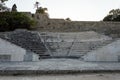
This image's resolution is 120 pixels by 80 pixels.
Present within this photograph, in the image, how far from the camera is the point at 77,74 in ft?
22.4

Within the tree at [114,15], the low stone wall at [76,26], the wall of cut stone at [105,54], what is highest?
the tree at [114,15]

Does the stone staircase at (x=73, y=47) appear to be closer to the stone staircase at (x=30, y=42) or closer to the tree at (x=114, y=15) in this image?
the stone staircase at (x=30, y=42)

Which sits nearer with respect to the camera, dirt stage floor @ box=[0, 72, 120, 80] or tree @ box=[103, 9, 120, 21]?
dirt stage floor @ box=[0, 72, 120, 80]

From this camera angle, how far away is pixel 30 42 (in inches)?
511

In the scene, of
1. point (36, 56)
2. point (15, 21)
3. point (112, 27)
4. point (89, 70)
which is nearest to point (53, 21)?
point (15, 21)

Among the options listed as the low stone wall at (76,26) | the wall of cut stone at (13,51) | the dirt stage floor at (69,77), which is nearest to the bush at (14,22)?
the low stone wall at (76,26)

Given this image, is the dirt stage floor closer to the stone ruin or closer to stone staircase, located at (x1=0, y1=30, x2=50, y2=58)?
the stone ruin

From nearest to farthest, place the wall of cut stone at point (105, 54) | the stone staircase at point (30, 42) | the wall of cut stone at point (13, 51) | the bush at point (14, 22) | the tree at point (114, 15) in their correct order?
the wall of cut stone at point (13, 51) < the wall of cut stone at point (105, 54) < the stone staircase at point (30, 42) < the bush at point (14, 22) < the tree at point (114, 15)

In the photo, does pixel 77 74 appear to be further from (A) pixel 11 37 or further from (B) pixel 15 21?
(B) pixel 15 21

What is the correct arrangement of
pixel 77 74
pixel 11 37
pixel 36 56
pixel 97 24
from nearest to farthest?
pixel 77 74 < pixel 36 56 < pixel 11 37 < pixel 97 24

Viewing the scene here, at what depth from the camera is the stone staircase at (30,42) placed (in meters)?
11.9

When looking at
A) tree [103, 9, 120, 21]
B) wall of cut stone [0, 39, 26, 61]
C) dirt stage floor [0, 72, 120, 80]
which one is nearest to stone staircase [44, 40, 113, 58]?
wall of cut stone [0, 39, 26, 61]

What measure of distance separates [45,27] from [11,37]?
7801mm

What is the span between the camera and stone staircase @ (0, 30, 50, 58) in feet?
39.0
